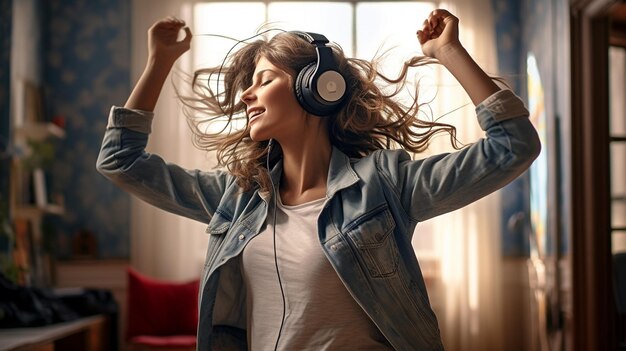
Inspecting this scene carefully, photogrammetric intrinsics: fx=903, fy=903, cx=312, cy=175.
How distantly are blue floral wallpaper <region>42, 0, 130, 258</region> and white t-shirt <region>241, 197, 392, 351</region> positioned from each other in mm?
4759

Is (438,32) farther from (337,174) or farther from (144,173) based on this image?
(144,173)

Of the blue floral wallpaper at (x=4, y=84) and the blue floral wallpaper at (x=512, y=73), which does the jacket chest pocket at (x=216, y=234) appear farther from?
the blue floral wallpaper at (x=512, y=73)

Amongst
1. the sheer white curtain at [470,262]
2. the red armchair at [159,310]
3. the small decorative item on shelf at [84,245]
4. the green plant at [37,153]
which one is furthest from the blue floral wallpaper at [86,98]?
the sheer white curtain at [470,262]

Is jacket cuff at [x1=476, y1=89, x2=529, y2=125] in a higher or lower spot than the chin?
higher

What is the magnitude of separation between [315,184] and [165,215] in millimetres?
4497

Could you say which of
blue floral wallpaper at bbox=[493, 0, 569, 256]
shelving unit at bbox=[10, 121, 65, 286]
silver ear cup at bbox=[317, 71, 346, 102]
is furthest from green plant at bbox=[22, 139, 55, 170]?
silver ear cup at bbox=[317, 71, 346, 102]

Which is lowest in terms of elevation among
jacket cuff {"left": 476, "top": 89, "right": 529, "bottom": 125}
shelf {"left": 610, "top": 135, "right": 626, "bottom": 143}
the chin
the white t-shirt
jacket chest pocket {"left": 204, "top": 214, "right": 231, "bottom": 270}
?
the white t-shirt

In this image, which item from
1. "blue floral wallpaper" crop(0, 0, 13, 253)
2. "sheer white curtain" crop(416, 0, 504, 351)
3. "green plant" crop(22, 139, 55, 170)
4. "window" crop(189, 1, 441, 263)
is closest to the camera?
"blue floral wallpaper" crop(0, 0, 13, 253)

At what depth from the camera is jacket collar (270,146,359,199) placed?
1548mm

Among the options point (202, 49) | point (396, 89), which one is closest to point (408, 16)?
point (202, 49)

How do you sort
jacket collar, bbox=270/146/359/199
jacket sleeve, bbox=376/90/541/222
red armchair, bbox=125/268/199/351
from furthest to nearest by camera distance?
red armchair, bbox=125/268/199/351 < jacket collar, bbox=270/146/359/199 < jacket sleeve, bbox=376/90/541/222

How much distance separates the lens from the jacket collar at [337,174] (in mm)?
1548

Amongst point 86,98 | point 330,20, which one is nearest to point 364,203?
point 330,20

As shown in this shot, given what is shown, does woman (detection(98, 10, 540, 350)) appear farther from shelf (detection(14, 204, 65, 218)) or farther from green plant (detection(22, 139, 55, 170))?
green plant (detection(22, 139, 55, 170))
